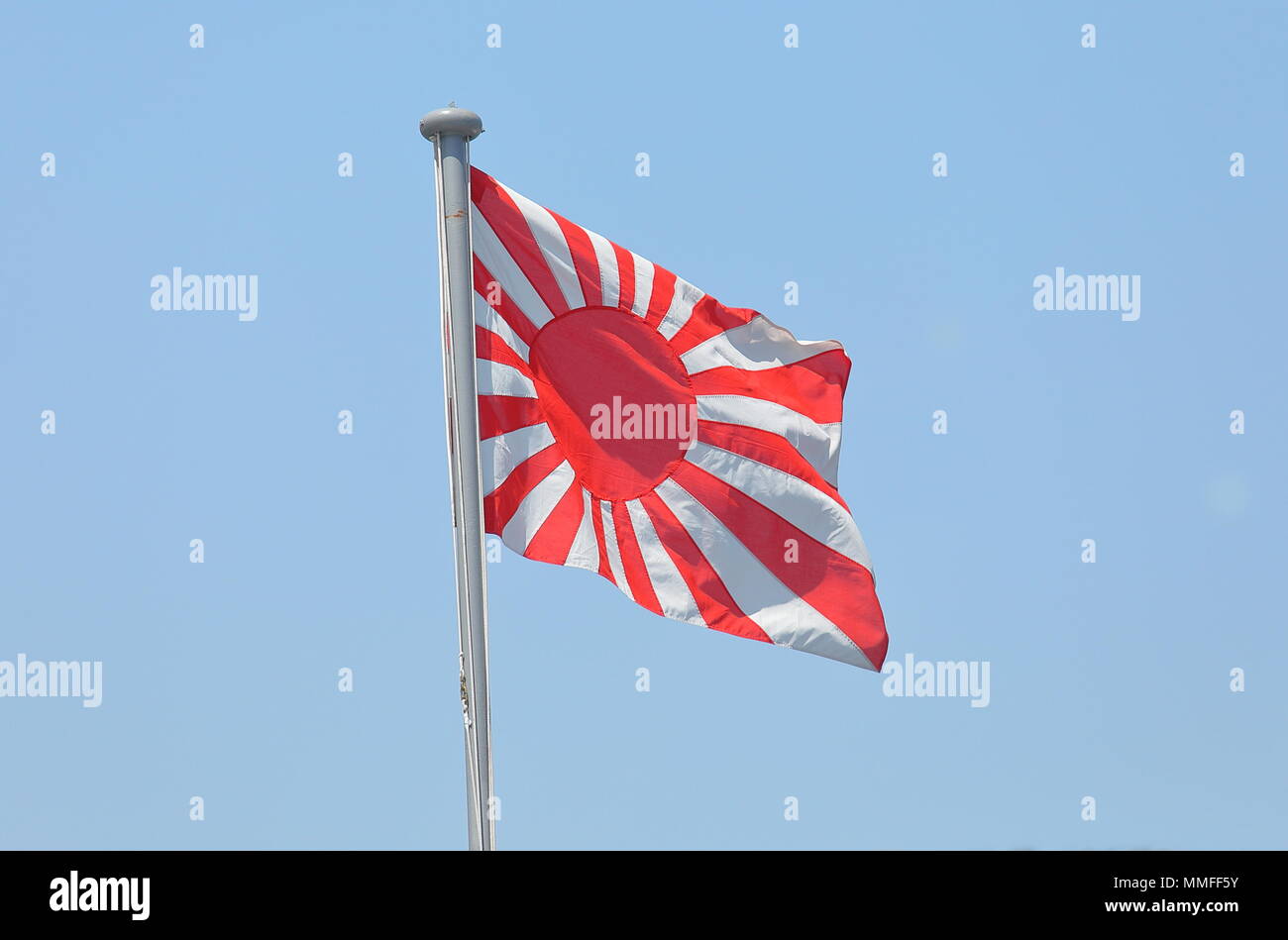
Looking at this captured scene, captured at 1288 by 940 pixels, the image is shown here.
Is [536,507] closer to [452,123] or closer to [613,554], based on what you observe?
[613,554]

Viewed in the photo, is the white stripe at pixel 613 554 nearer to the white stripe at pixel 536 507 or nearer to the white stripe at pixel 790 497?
the white stripe at pixel 536 507

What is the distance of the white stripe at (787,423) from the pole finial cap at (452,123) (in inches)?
159

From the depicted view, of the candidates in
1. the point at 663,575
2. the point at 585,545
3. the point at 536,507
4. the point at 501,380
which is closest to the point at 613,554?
the point at 585,545

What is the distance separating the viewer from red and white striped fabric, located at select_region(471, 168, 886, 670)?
68.8 feet

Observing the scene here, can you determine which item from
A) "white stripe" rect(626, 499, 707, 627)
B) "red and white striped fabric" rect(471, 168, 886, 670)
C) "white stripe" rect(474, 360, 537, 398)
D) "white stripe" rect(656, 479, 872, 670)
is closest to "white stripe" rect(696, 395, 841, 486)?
"red and white striped fabric" rect(471, 168, 886, 670)

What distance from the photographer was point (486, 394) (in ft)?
67.9

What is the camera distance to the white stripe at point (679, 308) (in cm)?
2211

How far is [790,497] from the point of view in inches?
875

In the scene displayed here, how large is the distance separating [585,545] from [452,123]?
14.7 ft

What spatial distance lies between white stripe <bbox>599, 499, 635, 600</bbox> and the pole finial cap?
162 inches

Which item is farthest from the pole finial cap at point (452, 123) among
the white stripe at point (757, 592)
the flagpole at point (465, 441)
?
the white stripe at point (757, 592)
